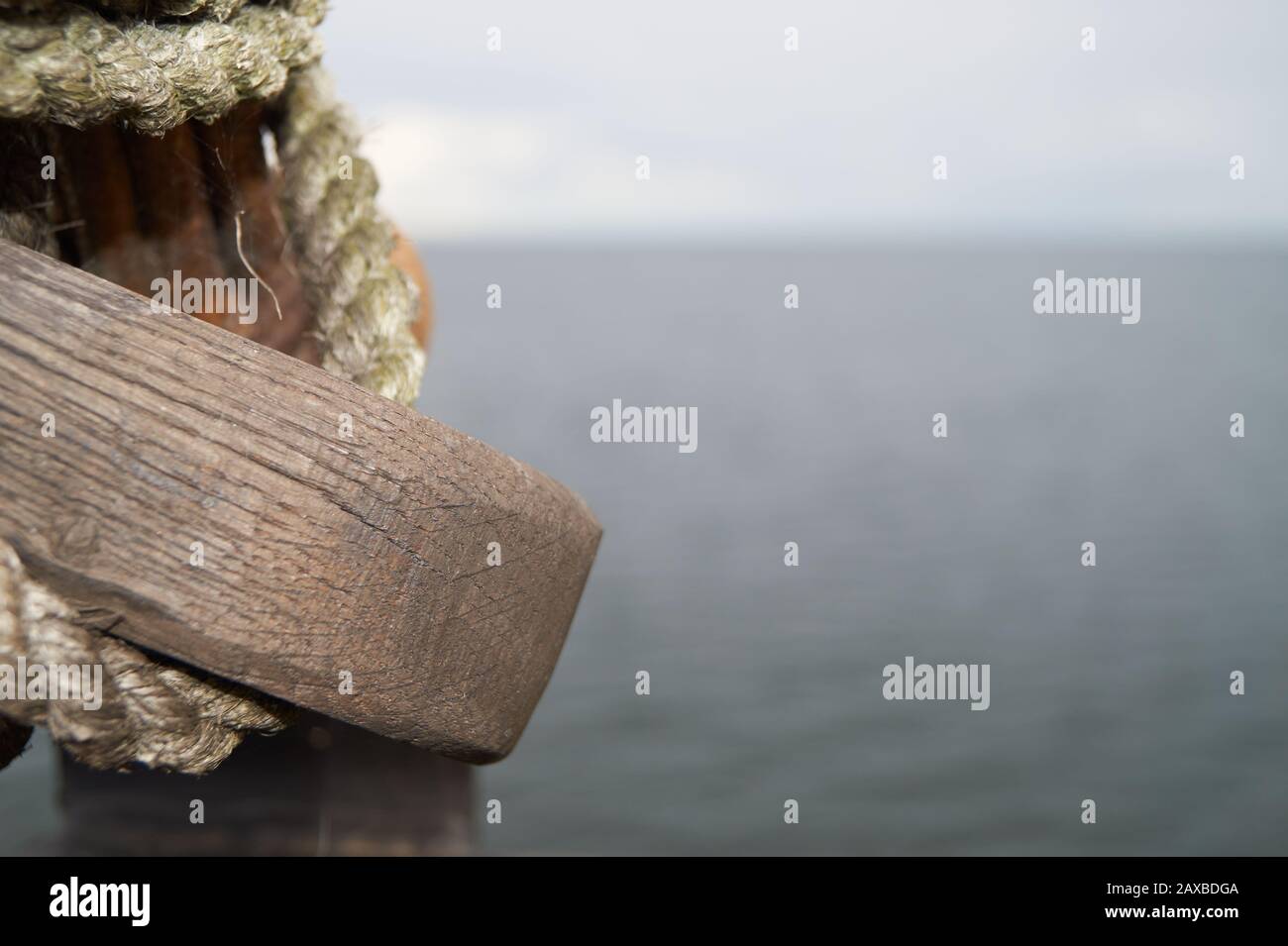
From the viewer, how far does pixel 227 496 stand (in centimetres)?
81

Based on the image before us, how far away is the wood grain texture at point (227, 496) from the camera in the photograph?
79cm

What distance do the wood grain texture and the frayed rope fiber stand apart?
0.03m

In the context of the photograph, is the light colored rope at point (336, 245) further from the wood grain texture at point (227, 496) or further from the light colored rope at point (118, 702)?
the light colored rope at point (118, 702)

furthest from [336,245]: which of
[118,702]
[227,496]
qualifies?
[118,702]

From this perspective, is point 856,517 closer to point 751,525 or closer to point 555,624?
point 751,525

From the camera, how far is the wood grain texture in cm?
79

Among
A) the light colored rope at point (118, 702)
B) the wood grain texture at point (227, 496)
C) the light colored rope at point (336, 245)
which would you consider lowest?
the light colored rope at point (118, 702)

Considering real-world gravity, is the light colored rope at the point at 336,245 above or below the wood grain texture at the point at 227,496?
above

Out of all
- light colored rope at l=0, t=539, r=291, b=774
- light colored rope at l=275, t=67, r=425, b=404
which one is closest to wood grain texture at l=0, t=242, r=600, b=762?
light colored rope at l=0, t=539, r=291, b=774

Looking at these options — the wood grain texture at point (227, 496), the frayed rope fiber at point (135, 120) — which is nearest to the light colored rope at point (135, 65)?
the frayed rope fiber at point (135, 120)

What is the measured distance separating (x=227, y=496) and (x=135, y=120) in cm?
32

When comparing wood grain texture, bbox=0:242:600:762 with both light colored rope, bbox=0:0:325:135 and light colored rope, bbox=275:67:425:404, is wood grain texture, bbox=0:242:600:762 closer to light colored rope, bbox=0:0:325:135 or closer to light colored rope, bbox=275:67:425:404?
light colored rope, bbox=0:0:325:135

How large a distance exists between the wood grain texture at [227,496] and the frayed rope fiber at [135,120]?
0.03 m
